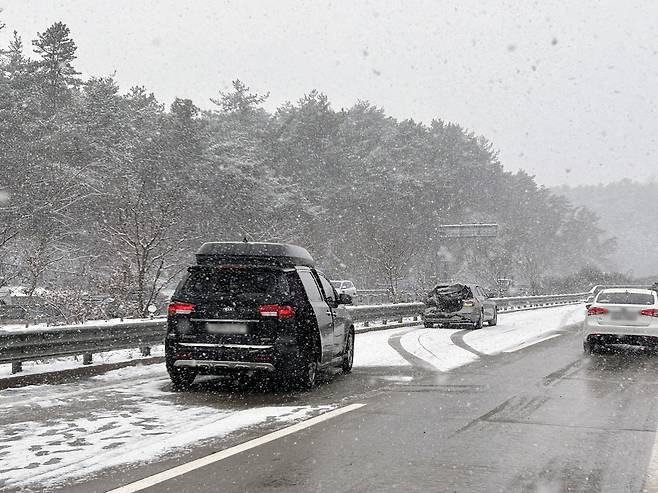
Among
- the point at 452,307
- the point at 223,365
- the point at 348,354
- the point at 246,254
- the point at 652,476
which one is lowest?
the point at 652,476

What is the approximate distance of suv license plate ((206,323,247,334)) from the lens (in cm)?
1005

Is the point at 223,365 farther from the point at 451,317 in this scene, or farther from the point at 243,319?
the point at 451,317

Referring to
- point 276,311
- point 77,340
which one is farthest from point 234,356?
point 77,340

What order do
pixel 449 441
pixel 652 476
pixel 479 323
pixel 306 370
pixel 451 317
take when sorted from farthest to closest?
pixel 479 323, pixel 451 317, pixel 306 370, pixel 449 441, pixel 652 476

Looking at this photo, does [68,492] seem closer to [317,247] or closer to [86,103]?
[86,103]

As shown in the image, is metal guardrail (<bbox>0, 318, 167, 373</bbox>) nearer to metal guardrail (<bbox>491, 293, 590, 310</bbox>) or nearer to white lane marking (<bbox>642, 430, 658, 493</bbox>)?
white lane marking (<bbox>642, 430, 658, 493</bbox>)

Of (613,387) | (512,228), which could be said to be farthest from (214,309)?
(512,228)

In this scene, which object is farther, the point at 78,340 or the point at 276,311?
the point at 78,340

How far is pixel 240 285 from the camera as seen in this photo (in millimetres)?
10250

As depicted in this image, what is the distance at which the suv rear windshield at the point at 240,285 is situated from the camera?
33.3 ft

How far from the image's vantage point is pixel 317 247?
6181 cm

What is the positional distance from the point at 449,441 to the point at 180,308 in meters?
4.48

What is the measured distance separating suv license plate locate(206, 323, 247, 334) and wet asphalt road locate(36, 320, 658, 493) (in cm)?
85

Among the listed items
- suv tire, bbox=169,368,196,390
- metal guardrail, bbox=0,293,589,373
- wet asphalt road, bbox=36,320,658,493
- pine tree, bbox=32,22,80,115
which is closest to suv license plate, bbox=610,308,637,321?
wet asphalt road, bbox=36,320,658,493
